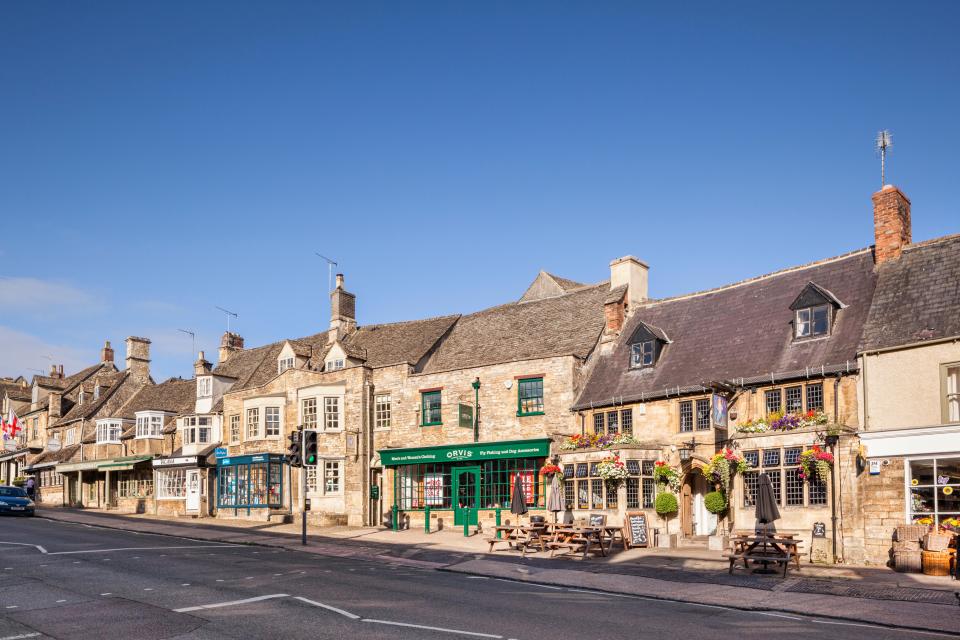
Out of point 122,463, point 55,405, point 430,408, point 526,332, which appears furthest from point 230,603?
point 55,405

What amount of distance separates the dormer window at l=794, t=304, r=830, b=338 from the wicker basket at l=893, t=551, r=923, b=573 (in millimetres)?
7134

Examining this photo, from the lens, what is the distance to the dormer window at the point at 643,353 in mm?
29781

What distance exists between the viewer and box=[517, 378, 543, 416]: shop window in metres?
32.1

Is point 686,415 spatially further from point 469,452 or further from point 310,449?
point 310,449

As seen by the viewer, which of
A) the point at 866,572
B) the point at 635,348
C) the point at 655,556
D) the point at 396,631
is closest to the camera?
the point at 396,631

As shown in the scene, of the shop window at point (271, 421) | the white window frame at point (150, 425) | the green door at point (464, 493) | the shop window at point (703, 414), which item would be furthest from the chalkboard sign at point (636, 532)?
the white window frame at point (150, 425)

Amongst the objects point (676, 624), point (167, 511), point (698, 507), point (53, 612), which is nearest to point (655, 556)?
point (698, 507)

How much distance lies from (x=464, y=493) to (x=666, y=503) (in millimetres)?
9814

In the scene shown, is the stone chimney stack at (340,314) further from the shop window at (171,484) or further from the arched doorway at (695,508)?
the arched doorway at (695,508)

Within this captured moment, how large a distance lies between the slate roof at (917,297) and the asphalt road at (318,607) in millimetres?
11505

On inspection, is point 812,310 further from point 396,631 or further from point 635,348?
point 396,631

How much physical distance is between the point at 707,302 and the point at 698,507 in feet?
23.6

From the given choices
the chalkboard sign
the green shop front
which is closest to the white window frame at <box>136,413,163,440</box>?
the green shop front

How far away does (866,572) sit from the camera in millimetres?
20234
